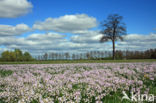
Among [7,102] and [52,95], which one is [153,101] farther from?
[7,102]

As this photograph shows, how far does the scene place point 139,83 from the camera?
264 inches

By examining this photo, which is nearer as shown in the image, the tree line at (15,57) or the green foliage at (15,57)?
the green foliage at (15,57)

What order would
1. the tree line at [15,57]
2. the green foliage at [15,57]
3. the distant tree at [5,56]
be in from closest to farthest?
the green foliage at [15,57]
the tree line at [15,57]
the distant tree at [5,56]

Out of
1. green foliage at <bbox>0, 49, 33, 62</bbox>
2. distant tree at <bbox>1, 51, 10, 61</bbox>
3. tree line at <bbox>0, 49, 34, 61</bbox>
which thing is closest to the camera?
green foliage at <bbox>0, 49, 33, 62</bbox>

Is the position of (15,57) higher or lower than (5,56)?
lower

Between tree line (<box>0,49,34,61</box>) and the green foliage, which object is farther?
tree line (<box>0,49,34,61</box>)

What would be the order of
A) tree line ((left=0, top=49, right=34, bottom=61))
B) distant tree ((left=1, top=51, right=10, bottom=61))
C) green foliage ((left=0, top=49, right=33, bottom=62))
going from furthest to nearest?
1. distant tree ((left=1, top=51, right=10, bottom=61))
2. tree line ((left=0, top=49, right=34, bottom=61))
3. green foliage ((left=0, top=49, right=33, bottom=62))

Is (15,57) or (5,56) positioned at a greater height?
(5,56)

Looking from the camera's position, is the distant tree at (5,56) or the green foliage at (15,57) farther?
the distant tree at (5,56)

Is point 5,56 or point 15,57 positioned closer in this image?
point 15,57

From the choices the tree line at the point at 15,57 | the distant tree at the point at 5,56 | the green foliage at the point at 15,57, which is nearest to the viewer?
the green foliage at the point at 15,57

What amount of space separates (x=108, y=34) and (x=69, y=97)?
52.3 metres

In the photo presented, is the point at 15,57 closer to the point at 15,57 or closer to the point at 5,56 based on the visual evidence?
the point at 15,57

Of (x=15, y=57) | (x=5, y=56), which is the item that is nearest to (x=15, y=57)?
(x=15, y=57)
